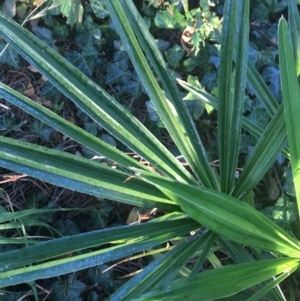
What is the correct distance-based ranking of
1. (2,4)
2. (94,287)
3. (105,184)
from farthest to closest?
(2,4)
(94,287)
(105,184)

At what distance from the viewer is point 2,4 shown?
1.68 m

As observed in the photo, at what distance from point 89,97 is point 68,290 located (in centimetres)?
75

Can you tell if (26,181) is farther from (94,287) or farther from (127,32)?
(127,32)

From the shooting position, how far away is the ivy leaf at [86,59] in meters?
1.59

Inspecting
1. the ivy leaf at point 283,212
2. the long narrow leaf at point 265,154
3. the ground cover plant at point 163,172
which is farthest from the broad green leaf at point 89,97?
the ivy leaf at point 283,212

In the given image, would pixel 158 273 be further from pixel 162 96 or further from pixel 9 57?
pixel 9 57

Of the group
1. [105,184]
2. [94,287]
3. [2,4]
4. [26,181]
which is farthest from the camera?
[2,4]

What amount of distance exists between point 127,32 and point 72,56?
0.72 meters

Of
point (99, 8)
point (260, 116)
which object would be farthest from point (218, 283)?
point (99, 8)

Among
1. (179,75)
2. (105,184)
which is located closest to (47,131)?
(179,75)

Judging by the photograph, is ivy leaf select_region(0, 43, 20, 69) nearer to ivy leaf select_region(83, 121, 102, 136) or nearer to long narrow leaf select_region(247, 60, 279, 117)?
ivy leaf select_region(83, 121, 102, 136)

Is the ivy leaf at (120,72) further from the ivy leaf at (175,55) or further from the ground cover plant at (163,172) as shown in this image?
the ground cover plant at (163,172)

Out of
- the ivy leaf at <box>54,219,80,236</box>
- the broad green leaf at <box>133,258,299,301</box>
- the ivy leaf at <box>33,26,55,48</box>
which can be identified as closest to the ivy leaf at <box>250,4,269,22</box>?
the ivy leaf at <box>33,26,55,48</box>

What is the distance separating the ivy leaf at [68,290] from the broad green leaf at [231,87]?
69 cm
